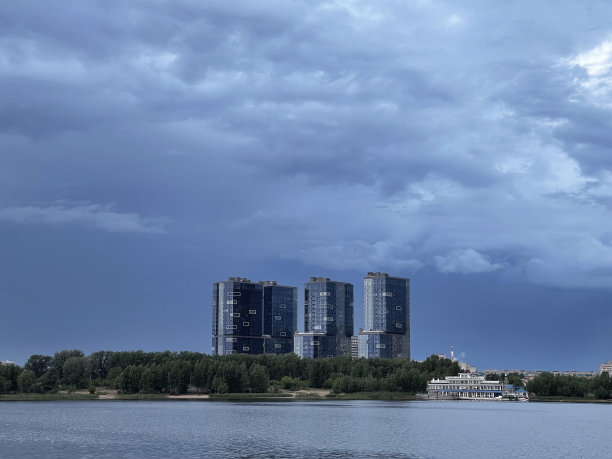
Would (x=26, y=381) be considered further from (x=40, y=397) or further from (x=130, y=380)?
(x=130, y=380)

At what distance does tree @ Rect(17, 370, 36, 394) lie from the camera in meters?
190

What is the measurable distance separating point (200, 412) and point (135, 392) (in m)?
65.8

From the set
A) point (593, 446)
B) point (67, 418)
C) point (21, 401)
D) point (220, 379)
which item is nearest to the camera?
point (593, 446)

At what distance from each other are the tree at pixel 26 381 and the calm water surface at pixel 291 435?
58324 millimetres

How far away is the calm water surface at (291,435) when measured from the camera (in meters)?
76.9

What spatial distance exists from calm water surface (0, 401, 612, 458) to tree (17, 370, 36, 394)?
58324mm

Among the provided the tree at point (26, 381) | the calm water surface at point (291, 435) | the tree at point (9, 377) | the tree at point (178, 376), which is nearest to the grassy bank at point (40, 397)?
the tree at point (26, 381)

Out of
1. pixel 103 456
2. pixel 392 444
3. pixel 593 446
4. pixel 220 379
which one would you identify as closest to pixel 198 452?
pixel 103 456

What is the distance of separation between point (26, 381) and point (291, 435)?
116 meters

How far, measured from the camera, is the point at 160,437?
293 feet

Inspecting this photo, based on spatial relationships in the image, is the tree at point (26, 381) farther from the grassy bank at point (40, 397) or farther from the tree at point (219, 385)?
the tree at point (219, 385)

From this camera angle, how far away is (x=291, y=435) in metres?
94.1

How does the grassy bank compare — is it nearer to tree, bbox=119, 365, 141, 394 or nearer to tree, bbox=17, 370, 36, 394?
tree, bbox=17, 370, 36, 394

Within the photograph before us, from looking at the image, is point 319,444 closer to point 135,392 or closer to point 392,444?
point 392,444
